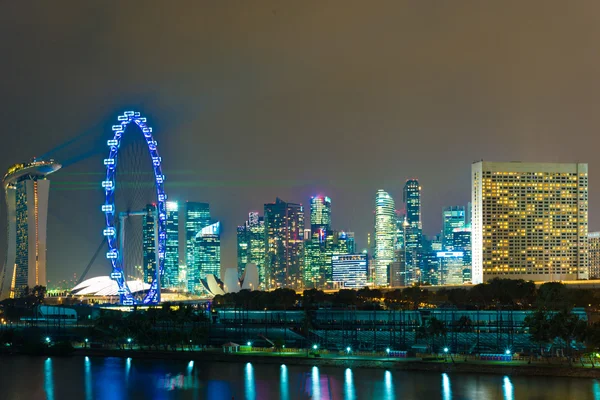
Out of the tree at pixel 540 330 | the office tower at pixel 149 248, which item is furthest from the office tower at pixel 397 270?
the tree at pixel 540 330

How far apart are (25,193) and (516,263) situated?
57.6 meters

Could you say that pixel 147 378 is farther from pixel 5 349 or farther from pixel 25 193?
pixel 25 193

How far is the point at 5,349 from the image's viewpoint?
5528cm

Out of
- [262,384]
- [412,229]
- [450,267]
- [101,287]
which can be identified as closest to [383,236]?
[412,229]

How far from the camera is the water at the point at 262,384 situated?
37.1 metres

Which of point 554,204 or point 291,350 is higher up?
point 554,204

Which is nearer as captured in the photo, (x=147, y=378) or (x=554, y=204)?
(x=147, y=378)

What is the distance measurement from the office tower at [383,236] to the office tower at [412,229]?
5063 mm

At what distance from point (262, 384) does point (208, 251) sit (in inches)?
4801

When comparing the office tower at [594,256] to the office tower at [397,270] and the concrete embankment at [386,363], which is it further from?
the concrete embankment at [386,363]

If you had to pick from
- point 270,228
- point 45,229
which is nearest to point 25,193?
point 45,229

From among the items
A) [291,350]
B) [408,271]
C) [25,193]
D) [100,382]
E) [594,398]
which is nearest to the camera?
[594,398]

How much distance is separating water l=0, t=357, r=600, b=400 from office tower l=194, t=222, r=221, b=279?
112 metres

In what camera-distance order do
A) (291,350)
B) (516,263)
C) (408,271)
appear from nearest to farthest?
(291,350) < (516,263) < (408,271)
